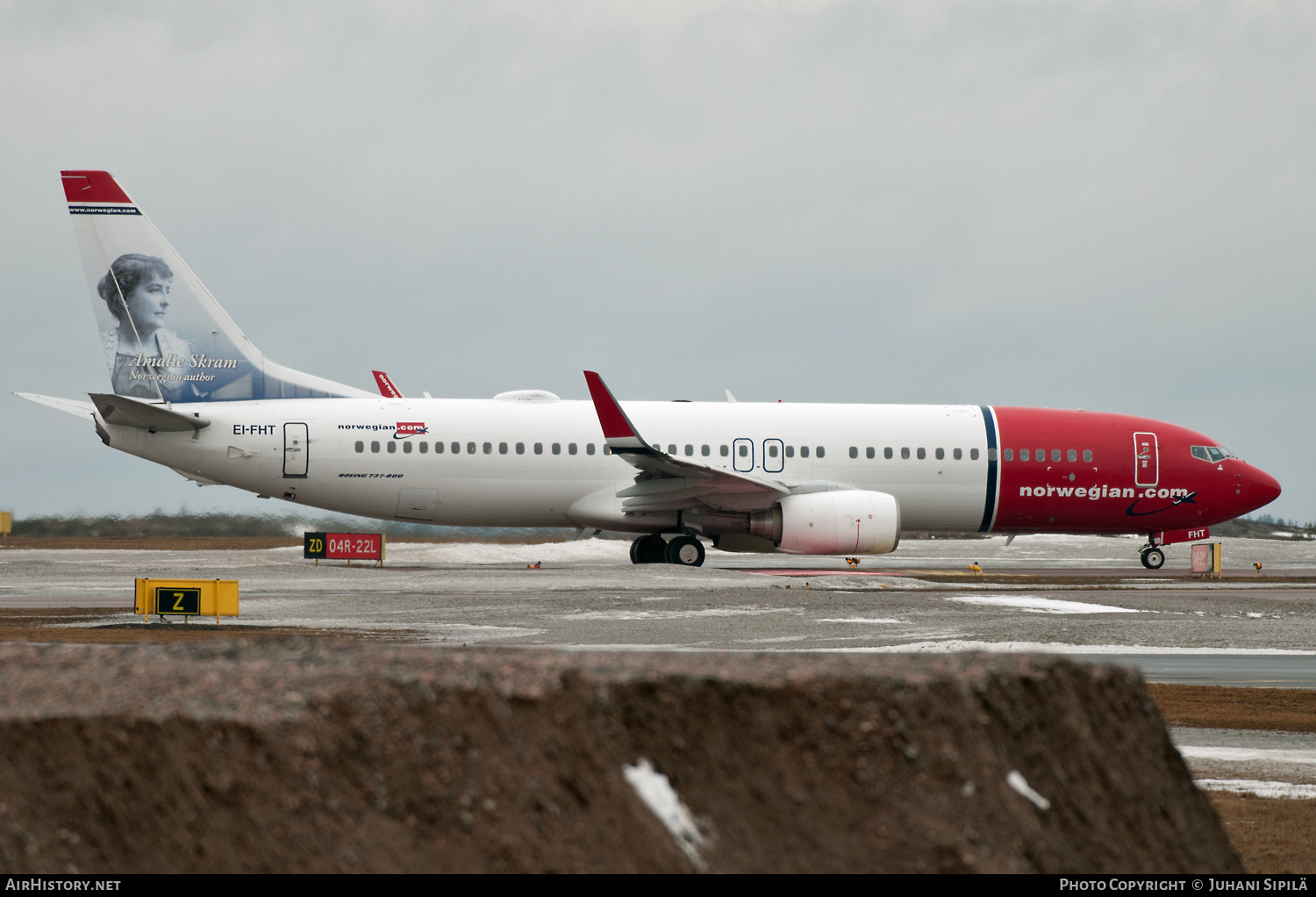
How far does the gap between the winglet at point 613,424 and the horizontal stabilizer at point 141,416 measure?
328 inches

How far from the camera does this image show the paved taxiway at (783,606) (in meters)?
13.8

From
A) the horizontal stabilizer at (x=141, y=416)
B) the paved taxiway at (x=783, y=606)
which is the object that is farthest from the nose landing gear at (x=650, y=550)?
the horizontal stabilizer at (x=141, y=416)

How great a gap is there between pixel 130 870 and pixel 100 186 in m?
27.5

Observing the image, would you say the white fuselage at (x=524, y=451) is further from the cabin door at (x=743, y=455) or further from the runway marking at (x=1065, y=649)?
the runway marking at (x=1065, y=649)

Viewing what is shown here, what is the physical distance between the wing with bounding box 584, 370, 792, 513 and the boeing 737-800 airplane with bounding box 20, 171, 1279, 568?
0.05 m

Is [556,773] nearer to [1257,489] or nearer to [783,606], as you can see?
[783,606]

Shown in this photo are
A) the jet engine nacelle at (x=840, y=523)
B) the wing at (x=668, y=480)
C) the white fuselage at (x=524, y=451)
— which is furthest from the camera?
the white fuselage at (x=524, y=451)

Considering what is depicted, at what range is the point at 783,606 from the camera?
1870 cm

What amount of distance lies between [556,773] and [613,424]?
2369 cm

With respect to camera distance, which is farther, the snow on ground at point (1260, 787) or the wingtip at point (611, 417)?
the wingtip at point (611, 417)

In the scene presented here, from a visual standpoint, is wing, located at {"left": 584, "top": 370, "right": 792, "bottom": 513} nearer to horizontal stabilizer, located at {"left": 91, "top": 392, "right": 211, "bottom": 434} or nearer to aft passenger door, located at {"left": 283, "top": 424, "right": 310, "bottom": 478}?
aft passenger door, located at {"left": 283, "top": 424, "right": 310, "bottom": 478}

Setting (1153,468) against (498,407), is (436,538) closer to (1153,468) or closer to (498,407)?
(498,407)

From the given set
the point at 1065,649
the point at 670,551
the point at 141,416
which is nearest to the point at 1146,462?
the point at 670,551

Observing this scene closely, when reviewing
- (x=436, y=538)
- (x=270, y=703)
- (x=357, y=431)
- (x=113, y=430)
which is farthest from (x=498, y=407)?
(x=270, y=703)
